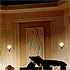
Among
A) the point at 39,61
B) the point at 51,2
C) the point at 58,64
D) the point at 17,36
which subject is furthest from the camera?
the point at 17,36

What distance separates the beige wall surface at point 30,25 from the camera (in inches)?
377

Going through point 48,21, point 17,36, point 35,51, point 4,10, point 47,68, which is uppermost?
point 4,10

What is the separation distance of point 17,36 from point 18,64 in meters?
1.55

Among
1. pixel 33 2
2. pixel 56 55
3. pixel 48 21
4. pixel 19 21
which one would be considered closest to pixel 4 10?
pixel 19 21

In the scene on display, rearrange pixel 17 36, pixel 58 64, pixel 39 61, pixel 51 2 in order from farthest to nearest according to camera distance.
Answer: pixel 17 36 → pixel 51 2 → pixel 39 61 → pixel 58 64

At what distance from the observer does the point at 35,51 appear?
10.2m

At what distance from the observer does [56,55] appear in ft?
32.0

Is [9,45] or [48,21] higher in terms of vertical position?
[48,21]

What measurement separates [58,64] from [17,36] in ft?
14.6

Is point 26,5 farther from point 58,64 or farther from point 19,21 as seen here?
point 58,64

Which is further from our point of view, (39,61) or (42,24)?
(42,24)

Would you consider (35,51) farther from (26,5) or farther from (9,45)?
(26,5)

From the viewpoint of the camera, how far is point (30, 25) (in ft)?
33.9

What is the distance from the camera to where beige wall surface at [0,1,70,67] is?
9.58 metres
